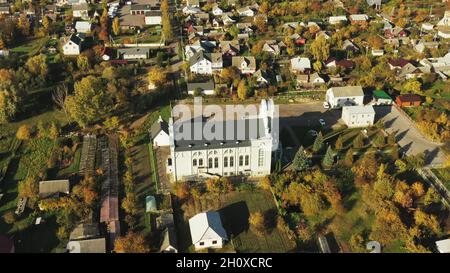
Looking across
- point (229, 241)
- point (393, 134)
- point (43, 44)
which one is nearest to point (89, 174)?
point (229, 241)

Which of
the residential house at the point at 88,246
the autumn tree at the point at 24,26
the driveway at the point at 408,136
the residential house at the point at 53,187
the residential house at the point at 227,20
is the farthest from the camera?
the residential house at the point at 227,20

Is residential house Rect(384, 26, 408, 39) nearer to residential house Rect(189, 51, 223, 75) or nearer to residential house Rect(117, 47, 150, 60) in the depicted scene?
residential house Rect(189, 51, 223, 75)

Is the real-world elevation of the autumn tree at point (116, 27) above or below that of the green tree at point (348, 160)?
above

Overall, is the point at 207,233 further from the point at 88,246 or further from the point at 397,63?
the point at 397,63

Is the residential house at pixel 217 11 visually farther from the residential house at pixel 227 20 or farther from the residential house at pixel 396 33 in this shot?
the residential house at pixel 396 33

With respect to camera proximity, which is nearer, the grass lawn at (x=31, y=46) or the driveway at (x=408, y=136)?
→ the driveway at (x=408, y=136)

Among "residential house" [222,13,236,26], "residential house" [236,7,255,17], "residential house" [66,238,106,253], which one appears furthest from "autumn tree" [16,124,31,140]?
"residential house" [236,7,255,17]

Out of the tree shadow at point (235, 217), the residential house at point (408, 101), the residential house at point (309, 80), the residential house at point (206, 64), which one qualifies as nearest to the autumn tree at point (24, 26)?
the residential house at point (206, 64)
